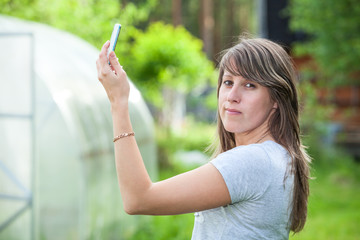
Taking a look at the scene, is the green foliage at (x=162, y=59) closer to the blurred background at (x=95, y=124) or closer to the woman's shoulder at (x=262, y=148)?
the blurred background at (x=95, y=124)

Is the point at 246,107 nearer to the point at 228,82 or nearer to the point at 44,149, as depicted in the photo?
the point at 228,82

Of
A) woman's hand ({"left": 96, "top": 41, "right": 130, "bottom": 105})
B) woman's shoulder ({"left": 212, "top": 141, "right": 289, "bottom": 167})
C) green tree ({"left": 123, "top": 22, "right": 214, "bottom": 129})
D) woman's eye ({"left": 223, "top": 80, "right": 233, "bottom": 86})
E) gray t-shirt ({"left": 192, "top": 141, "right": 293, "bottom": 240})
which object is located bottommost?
green tree ({"left": 123, "top": 22, "right": 214, "bottom": 129})

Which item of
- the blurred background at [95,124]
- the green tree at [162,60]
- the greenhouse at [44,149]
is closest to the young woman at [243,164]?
the blurred background at [95,124]

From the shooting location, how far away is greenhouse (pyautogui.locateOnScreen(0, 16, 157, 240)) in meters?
3.88

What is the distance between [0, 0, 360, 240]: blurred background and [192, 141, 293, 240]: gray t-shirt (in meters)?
0.47

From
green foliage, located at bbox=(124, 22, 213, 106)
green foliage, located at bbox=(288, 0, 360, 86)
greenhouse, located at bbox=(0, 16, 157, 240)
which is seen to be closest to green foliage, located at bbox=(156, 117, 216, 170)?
green foliage, located at bbox=(124, 22, 213, 106)

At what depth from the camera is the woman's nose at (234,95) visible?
1.50m

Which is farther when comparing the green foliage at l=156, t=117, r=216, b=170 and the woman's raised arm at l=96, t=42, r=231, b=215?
the green foliage at l=156, t=117, r=216, b=170

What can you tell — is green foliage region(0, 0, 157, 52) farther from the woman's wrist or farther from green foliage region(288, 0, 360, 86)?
the woman's wrist

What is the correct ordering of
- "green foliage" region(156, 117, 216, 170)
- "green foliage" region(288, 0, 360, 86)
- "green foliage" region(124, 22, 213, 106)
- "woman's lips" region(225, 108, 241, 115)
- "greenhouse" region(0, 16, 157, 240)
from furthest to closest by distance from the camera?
1. "green foliage" region(124, 22, 213, 106)
2. "green foliage" region(156, 117, 216, 170)
3. "green foliage" region(288, 0, 360, 86)
4. "greenhouse" region(0, 16, 157, 240)
5. "woman's lips" region(225, 108, 241, 115)

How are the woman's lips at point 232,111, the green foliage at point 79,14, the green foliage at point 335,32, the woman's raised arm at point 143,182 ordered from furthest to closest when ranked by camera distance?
the green foliage at point 335,32
the green foliage at point 79,14
the woman's lips at point 232,111
the woman's raised arm at point 143,182

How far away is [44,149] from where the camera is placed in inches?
162

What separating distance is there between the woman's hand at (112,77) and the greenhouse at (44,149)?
7.99 ft

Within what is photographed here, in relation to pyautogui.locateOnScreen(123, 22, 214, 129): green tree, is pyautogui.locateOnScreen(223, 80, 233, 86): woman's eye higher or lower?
higher
